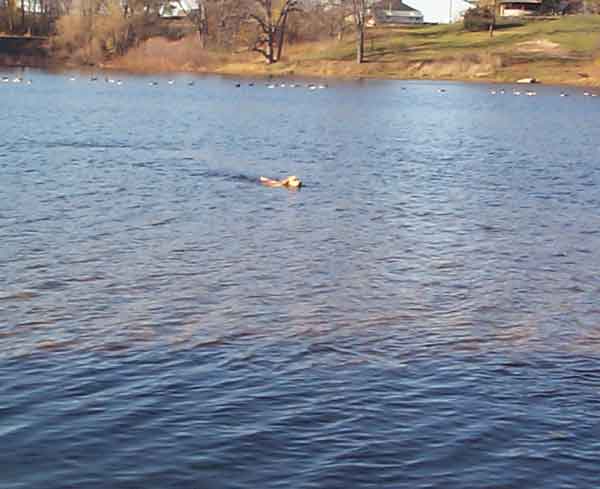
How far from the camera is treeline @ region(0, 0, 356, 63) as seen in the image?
11969 centimetres

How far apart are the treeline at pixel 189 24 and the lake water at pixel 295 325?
86572 millimetres

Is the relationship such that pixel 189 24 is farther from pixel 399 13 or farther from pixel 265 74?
pixel 399 13

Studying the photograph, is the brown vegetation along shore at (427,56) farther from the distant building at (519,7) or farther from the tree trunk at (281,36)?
the distant building at (519,7)

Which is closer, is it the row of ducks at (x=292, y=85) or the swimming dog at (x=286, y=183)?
the swimming dog at (x=286, y=183)

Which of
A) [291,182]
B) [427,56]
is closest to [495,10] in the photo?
[427,56]

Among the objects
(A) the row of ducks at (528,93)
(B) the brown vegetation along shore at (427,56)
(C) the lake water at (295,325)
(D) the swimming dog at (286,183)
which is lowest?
(C) the lake water at (295,325)

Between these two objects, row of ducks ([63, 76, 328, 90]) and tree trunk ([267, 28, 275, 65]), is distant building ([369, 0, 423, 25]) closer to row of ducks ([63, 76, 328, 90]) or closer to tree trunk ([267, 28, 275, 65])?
tree trunk ([267, 28, 275, 65])

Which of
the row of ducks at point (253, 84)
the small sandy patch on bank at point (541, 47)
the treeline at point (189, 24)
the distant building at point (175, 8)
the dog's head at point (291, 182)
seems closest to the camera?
the dog's head at point (291, 182)

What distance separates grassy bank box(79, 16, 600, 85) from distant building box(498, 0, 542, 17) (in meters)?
14.2

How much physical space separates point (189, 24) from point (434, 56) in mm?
36476

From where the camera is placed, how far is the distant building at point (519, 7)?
140875 mm

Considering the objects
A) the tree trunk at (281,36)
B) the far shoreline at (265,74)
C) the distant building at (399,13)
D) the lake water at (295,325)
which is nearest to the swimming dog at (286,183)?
the lake water at (295,325)

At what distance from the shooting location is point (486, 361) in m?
14.2

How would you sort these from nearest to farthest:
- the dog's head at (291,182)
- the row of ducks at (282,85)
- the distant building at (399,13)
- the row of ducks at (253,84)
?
the dog's head at (291,182)
the row of ducks at (282,85)
the row of ducks at (253,84)
the distant building at (399,13)
